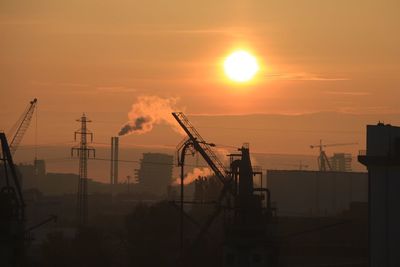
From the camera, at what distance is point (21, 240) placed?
73.2m

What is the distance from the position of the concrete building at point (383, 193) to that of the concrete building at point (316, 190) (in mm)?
84335

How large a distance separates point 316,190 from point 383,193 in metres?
89.5

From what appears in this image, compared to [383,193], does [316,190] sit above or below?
below

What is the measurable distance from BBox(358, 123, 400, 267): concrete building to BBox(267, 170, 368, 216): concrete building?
84.3 meters

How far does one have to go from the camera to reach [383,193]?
66.3m

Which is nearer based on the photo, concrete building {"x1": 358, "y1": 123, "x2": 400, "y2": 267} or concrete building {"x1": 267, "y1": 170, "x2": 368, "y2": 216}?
concrete building {"x1": 358, "y1": 123, "x2": 400, "y2": 267}

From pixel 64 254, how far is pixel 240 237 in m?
31.0

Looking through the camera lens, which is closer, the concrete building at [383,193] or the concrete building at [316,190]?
the concrete building at [383,193]

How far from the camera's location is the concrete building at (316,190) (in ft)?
503

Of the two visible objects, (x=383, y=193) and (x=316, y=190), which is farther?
(x=316, y=190)

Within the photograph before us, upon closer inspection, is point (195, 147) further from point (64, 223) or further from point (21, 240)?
point (64, 223)

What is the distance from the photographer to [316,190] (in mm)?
155500

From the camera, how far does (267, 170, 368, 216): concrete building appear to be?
503ft

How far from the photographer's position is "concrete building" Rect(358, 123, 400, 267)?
213ft
